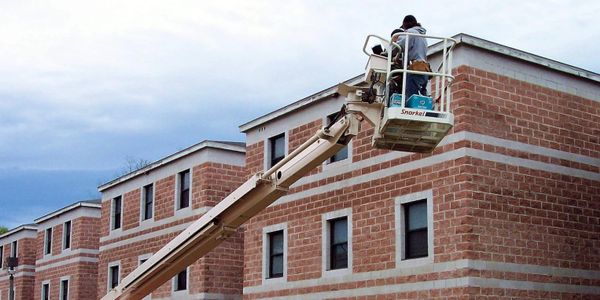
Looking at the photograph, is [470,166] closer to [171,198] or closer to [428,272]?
A: [428,272]

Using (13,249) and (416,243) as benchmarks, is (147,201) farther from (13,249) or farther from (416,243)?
(13,249)

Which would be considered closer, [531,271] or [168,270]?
[168,270]

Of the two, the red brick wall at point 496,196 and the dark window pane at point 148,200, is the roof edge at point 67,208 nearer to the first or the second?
the dark window pane at point 148,200

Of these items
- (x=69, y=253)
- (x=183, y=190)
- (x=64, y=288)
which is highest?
(x=183, y=190)

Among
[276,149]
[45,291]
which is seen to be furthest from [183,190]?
[45,291]

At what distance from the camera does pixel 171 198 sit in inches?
1328

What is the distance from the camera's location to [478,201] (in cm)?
2070

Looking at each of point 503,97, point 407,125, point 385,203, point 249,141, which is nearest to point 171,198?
point 249,141

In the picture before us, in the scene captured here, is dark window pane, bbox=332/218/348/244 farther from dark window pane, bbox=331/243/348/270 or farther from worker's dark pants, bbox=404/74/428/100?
worker's dark pants, bbox=404/74/428/100

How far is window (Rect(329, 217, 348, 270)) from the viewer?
24.2 meters

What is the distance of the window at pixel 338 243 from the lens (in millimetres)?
24234

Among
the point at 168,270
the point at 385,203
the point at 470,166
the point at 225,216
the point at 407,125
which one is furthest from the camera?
the point at 385,203

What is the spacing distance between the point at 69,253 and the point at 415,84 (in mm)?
33359

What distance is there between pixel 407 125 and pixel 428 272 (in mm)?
7927
